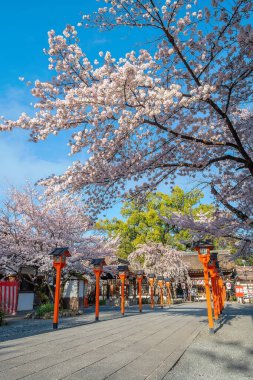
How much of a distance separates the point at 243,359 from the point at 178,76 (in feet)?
17.8

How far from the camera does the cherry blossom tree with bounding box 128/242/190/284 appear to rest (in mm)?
29397

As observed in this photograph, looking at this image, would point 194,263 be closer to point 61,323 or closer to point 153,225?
point 153,225

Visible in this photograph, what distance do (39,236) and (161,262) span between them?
17.3 meters

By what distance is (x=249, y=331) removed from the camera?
8.02 meters

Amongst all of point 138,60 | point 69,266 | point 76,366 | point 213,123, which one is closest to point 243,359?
point 76,366

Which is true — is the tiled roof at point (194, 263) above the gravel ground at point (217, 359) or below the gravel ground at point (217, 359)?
above

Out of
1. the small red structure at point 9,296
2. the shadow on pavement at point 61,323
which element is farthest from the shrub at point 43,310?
the small red structure at point 9,296

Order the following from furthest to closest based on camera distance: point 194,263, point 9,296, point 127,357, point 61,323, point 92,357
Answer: point 194,263
point 9,296
point 61,323
point 127,357
point 92,357

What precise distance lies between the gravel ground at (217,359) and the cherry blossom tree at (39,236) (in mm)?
9477

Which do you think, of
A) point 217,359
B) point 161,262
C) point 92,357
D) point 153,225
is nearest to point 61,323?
point 92,357

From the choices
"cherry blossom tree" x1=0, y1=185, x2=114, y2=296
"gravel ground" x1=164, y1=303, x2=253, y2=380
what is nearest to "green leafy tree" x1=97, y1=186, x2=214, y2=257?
"cherry blossom tree" x1=0, y1=185, x2=114, y2=296

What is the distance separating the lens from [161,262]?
29969 mm

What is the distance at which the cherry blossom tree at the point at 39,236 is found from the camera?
50.5ft

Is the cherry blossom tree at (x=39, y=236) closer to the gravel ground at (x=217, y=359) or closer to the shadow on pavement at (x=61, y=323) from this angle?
the shadow on pavement at (x=61, y=323)
